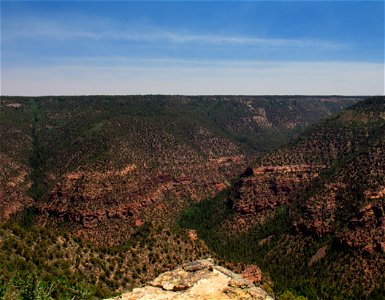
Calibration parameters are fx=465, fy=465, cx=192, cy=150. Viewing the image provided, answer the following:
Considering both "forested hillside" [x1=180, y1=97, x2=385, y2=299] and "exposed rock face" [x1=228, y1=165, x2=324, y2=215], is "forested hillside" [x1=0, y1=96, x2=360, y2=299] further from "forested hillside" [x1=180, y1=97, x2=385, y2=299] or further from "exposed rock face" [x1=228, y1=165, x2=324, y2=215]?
"forested hillside" [x1=180, y1=97, x2=385, y2=299]

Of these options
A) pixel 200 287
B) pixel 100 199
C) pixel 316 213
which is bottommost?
pixel 100 199

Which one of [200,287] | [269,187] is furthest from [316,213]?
[200,287]

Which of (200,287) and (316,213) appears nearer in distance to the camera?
(200,287)

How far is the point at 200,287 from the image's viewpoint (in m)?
34.4

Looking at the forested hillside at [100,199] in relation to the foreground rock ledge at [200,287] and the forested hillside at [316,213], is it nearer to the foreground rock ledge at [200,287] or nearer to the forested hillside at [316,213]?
the foreground rock ledge at [200,287]

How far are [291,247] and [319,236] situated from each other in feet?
24.5

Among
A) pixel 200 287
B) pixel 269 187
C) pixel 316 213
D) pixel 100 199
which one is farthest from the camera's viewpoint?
pixel 269 187

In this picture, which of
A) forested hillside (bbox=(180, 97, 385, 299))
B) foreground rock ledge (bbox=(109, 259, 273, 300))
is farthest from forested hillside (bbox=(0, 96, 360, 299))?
forested hillside (bbox=(180, 97, 385, 299))

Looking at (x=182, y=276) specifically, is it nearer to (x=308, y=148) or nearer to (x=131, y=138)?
(x=308, y=148)

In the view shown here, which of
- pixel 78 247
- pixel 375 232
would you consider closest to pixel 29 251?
pixel 78 247

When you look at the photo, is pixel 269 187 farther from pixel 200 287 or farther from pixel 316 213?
pixel 200 287

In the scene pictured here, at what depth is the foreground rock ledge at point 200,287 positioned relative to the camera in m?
33.2

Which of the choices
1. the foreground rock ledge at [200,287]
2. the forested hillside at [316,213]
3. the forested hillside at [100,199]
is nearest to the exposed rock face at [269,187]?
the forested hillside at [316,213]

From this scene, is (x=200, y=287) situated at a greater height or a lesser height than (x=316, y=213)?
greater
